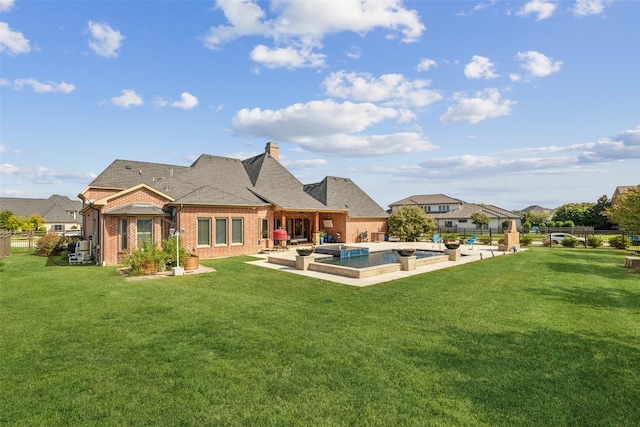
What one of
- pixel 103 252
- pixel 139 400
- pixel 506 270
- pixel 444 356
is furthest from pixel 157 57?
pixel 506 270

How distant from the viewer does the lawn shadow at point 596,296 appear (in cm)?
878

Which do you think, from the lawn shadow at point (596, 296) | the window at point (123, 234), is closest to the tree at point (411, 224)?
the lawn shadow at point (596, 296)

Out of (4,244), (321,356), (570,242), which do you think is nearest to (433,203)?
(570,242)

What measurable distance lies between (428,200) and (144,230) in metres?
63.3

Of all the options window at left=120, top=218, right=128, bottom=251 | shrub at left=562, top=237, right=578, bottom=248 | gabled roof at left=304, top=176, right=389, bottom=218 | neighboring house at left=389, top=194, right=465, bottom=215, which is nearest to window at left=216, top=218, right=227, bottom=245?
window at left=120, top=218, right=128, bottom=251

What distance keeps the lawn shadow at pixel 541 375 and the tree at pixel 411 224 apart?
24.6m

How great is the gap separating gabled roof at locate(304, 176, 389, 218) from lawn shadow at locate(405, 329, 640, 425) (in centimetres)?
2274

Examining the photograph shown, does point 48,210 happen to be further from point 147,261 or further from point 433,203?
point 433,203

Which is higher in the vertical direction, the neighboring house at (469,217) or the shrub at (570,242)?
the neighboring house at (469,217)

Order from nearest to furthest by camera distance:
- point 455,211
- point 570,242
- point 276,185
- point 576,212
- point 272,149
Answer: point 570,242 < point 276,185 < point 272,149 < point 576,212 < point 455,211

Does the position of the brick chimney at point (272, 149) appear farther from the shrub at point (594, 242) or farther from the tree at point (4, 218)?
the tree at point (4, 218)

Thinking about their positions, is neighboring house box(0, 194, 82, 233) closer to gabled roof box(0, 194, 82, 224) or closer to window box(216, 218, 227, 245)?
gabled roof box(0, 194, 82, 224)

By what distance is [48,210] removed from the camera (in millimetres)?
65438

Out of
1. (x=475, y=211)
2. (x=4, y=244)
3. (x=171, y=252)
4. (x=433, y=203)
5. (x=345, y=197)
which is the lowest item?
(x=171, y=252)
